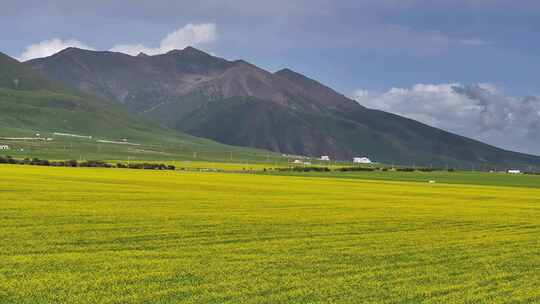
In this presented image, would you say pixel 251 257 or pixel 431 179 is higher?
pixel 431 179

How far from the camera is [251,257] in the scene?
74.0 feet

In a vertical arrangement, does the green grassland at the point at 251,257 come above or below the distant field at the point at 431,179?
below

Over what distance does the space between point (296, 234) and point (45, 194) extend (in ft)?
75.4

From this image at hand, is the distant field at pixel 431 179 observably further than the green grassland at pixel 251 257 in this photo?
Yes

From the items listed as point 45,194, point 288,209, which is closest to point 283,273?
point 288,209

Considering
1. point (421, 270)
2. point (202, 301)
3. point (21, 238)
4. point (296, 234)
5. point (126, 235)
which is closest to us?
point (202, 301)

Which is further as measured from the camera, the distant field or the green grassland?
the distant field

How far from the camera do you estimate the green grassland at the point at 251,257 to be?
1734 centimetres

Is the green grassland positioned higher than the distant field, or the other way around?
the distant field

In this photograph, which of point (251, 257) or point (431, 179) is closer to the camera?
point (251, 257)

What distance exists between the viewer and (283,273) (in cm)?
2003

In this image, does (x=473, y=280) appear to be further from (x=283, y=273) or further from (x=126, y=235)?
(x=126, y=235)

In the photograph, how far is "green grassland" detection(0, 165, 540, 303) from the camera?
17.3m

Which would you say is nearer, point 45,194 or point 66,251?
point 66,251
